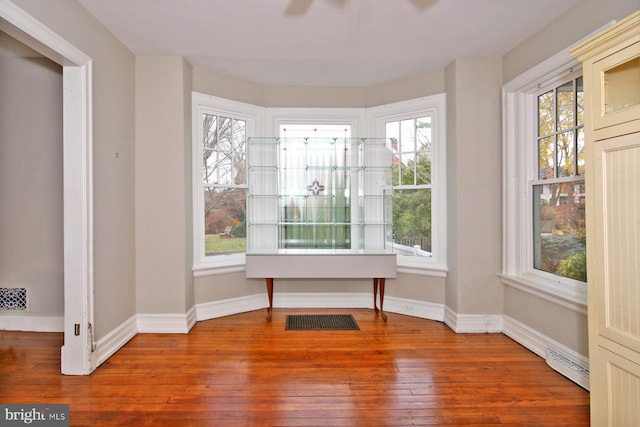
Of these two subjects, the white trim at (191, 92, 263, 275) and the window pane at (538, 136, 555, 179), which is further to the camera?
the white trim at (191, 92, 263, 275)

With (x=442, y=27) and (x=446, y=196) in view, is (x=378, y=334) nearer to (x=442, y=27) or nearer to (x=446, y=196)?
(x=446, y=196)

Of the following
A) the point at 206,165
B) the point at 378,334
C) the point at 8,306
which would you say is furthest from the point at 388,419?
the point at 8,306

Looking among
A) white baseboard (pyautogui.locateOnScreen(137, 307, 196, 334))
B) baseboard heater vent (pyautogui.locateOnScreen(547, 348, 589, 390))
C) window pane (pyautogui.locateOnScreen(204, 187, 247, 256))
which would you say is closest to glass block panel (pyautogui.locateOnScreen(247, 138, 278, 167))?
window pane (pyautogui.locateOnScreen(204, 187, 247, 256))

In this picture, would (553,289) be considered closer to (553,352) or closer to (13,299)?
(553,352)

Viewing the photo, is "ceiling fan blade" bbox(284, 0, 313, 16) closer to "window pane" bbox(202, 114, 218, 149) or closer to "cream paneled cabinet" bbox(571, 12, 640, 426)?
"window pane" bbox(202, 114, 218, 149)

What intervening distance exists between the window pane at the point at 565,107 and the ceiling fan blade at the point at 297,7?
2061 millimetres

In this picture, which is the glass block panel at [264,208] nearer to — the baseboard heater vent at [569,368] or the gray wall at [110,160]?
the gray wall at [110,160]

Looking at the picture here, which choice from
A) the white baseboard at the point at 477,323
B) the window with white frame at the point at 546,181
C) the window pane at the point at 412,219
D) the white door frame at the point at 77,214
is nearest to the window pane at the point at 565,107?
the window with white frame at the point at 546,181

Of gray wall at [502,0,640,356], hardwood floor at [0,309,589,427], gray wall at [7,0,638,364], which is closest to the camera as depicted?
hardwood floor at [0,309,589,427]

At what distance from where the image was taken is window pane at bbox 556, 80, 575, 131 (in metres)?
2.76

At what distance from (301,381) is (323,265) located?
4.60 ft

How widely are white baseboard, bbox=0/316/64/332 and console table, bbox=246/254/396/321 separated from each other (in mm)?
1852

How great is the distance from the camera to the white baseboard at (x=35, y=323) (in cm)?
348

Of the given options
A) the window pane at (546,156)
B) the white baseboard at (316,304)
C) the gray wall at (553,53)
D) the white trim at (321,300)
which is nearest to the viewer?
the gray wall at (553,53)
